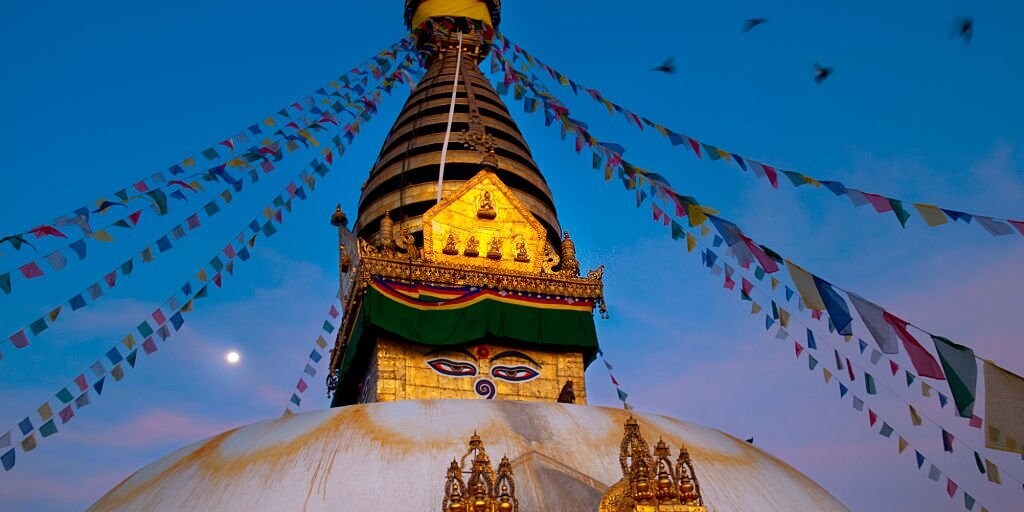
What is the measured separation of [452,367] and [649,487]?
19.7 feet

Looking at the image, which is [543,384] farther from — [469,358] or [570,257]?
[570,257]

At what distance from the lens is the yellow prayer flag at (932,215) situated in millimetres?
6594

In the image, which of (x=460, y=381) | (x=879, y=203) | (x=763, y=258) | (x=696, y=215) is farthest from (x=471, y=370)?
(x=879, y=203)

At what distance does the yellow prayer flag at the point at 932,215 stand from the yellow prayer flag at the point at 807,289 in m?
0.95

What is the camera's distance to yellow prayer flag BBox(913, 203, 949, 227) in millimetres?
6594

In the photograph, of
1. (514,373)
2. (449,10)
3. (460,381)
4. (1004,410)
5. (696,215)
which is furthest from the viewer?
(449,10)

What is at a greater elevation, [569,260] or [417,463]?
[569,260]

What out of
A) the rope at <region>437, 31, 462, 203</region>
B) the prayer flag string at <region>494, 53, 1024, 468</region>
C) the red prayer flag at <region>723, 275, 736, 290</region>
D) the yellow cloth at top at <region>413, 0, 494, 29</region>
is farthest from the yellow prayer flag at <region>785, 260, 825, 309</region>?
the yellow cloth at top at <region>413, 0, 494, 29</region>

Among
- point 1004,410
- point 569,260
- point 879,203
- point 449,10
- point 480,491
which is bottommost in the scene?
point 480,491

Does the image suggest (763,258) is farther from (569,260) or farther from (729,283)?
(569,260)

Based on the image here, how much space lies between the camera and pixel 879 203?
7.16 meters

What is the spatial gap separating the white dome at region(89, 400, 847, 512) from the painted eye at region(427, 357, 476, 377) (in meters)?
3.50

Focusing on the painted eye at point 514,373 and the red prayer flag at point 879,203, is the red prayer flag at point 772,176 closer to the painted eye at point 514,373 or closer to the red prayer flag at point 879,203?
the red prayer flag at point 879,203

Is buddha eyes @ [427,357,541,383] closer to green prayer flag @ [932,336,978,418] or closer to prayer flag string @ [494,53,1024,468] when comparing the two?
prayer flag string @ [494,53,1024,468]
